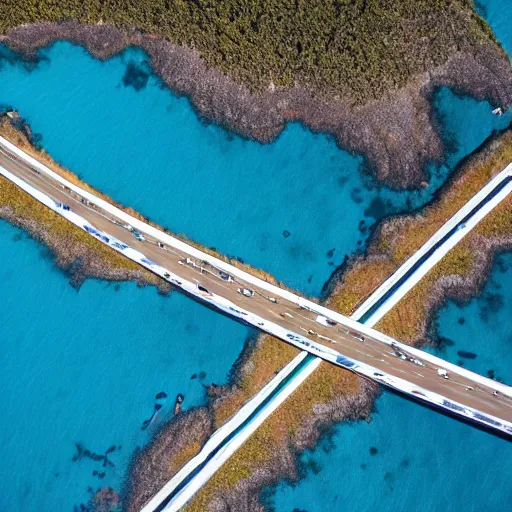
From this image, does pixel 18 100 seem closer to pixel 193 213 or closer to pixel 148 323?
pixel 193 213

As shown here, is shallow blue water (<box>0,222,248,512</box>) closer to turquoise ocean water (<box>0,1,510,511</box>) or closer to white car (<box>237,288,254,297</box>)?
turquoise ocean water (<box>0,1,510,511</box>)

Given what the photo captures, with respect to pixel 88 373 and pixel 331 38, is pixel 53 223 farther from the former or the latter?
pixel 331 38

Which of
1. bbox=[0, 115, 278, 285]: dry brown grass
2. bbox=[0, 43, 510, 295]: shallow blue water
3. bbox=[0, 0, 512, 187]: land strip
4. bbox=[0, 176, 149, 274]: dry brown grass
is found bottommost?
bbox=[0, 176, 149, 274]: dry brown grass

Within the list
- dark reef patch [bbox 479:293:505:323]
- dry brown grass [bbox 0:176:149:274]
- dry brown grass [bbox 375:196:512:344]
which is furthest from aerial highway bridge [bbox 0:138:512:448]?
dark reef patch [bbox 479:293:505:323]

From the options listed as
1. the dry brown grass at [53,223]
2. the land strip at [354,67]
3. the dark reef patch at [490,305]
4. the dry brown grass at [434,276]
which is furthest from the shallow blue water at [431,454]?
the dry brown grass at [53,223]

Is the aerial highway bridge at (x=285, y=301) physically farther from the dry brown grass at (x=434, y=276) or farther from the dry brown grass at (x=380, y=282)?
the dry brown grass at (x=380, y=282)
